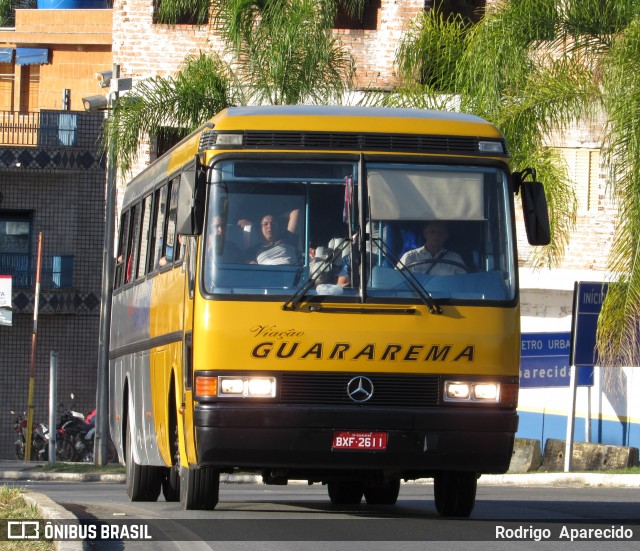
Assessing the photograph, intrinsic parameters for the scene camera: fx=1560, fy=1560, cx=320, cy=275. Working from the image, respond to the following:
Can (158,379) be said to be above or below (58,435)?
above

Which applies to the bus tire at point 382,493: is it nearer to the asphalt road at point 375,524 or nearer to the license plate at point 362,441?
the asphalt road at point 375,524

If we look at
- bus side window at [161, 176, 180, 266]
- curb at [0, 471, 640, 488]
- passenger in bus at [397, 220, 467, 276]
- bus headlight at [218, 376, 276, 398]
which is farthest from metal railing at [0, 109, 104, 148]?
bus headlight at [218, 376, 276, 398]

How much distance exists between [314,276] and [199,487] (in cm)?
245

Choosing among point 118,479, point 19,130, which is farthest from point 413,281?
point 19,130

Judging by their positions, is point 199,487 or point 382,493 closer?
point 199,487

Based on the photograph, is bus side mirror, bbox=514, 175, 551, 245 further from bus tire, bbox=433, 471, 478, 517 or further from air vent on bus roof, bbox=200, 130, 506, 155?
bus tire, bbox=433, 471, 478, 517

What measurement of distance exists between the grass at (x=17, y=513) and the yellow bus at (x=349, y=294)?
4.15 ft

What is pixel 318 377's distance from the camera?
36.7ft

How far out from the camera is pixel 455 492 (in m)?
12.9

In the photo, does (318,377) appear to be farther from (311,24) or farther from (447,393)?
(311,24)

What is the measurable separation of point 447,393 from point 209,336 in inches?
69.8

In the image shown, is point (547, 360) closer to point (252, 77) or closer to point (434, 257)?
point (252, 77)

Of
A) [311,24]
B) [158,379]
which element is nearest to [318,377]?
[158,379]

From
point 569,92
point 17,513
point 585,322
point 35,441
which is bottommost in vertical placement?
point 35,441
